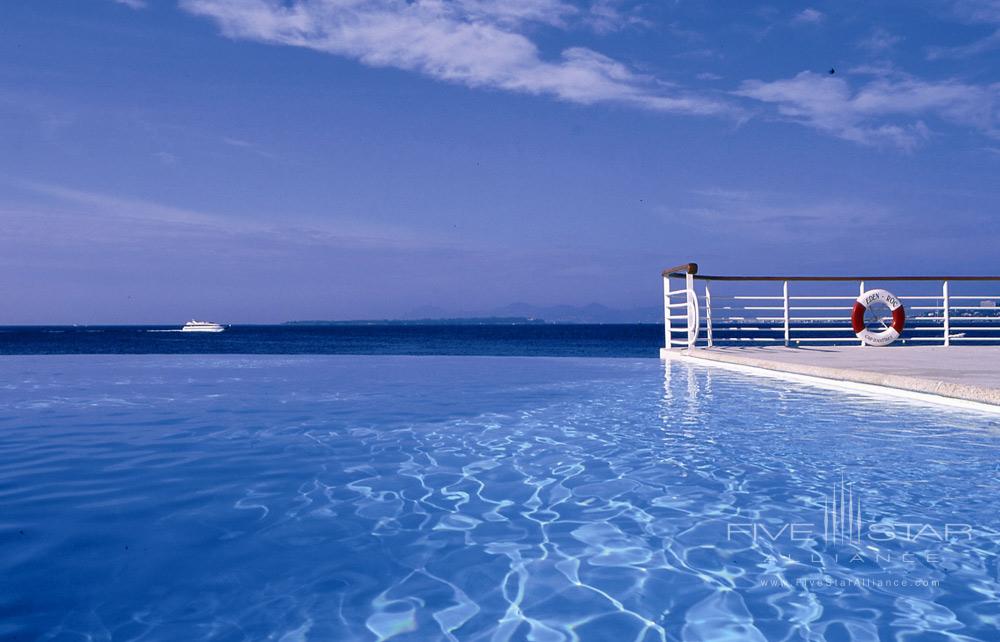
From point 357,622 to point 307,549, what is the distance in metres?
0.55

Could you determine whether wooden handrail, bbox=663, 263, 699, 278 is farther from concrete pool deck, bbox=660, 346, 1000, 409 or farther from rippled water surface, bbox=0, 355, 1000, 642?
rippled water surface, bbox=0, 355, 1000, 642

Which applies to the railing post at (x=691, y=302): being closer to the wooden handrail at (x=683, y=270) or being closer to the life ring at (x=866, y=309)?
the wooden handrail at (x=683, y=270)

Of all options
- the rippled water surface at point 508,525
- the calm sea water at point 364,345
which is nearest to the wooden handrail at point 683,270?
the rippled water surface at point 508,525

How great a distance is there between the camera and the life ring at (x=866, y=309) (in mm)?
8688

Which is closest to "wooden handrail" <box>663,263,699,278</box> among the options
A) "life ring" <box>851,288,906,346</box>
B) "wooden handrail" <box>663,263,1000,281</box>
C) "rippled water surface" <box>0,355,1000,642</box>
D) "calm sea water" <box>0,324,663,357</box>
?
"wooden handrail" <box>663,263,1000,281</box>

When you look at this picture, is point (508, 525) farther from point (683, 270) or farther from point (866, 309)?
point (866, 309)

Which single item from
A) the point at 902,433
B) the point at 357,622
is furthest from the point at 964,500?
the point at 357,622

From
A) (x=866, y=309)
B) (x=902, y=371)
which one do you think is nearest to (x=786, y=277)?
(x=866, y=309)

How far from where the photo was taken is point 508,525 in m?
2.29

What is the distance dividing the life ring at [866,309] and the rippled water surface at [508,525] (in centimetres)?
455

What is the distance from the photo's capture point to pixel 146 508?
255 cm

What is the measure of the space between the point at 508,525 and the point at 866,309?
798 cm

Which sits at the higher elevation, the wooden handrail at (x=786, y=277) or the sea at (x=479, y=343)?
the wooden handrail at (x=786, y=277)

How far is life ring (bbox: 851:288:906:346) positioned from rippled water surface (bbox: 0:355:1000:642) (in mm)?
4553
